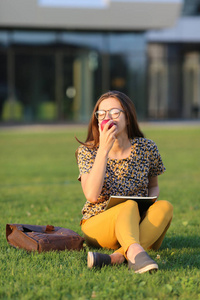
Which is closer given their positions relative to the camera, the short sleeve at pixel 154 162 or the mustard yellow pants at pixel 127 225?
the mustard yellow pants at pixel 127 225

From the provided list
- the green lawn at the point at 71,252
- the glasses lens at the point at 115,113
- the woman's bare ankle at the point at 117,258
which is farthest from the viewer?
the glasses lens at the point at 115,113

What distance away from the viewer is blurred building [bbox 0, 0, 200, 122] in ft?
91.7

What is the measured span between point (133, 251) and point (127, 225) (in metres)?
0.28

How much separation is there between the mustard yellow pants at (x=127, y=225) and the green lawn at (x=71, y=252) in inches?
4.9

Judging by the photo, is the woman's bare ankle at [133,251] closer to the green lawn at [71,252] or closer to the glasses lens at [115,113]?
the green lawn at [71,252]

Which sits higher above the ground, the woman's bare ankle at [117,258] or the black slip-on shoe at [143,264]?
the black slip-on shoe at [143,264]

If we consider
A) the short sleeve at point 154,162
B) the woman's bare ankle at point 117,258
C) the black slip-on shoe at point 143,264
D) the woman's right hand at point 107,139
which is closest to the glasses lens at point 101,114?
the woman's right hand at point 107,139

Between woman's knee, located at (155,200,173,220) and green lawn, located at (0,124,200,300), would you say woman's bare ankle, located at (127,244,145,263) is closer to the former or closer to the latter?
green lawn, located at (0,124,200,300)

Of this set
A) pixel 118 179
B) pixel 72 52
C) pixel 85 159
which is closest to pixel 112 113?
pixel 85 159

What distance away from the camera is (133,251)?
379 centimetres

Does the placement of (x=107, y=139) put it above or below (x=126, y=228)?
above

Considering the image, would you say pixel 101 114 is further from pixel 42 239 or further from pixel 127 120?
pixel 42 239

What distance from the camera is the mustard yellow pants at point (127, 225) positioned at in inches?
159

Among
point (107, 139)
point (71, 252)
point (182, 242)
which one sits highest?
Result: point (107, 139)
